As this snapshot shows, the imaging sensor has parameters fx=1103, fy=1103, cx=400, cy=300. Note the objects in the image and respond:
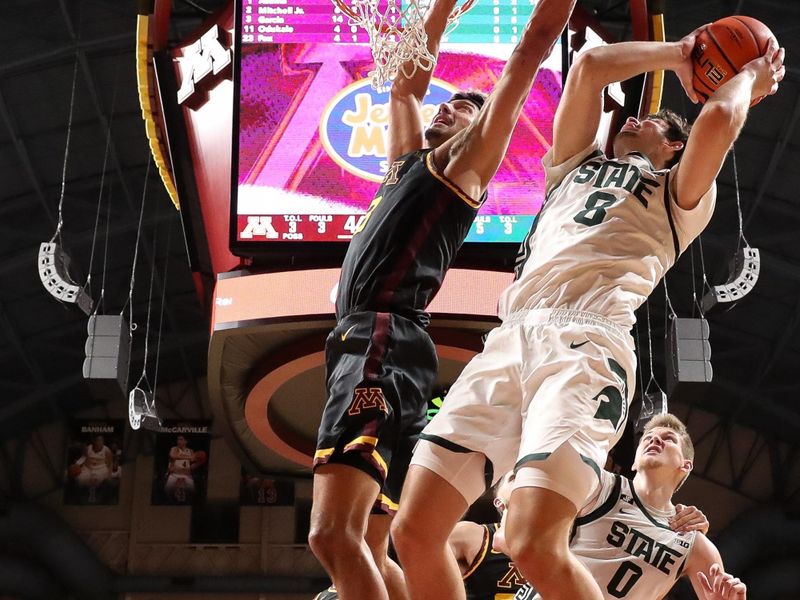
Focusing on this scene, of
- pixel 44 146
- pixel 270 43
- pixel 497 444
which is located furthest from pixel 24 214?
pixel 497 444

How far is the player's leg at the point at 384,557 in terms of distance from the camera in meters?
4.16

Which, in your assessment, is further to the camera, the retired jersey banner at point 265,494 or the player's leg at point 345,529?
the retired jersey banner at point 265,494

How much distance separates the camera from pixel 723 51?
4.08m

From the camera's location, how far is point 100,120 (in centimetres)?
1691

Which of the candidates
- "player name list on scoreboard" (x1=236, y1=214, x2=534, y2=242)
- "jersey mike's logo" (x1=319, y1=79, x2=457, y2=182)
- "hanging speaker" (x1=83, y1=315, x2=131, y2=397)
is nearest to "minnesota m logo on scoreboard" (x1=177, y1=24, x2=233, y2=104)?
"jersey mike's logo" (x1=319, y1=79, x2=457, y2=182)

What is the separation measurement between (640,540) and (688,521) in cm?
28

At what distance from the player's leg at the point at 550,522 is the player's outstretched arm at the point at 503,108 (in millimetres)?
1296

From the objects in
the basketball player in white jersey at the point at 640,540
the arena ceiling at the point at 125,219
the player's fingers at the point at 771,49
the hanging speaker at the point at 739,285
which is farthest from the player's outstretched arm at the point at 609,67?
the hanging speaker at the point at 739,285

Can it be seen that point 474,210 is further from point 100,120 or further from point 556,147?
point 100,120

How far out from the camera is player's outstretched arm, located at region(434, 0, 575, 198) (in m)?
4.11

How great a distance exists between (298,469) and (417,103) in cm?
789

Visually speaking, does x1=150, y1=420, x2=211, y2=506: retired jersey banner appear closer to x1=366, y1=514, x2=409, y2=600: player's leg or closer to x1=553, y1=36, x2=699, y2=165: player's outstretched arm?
x1=366, y1=514, x2=409, y2=600: player's leg

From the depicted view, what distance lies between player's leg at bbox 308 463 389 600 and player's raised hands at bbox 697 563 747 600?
191 cm

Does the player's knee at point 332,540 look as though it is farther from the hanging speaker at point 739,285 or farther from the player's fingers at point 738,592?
the hanging speaker at point 739,285
